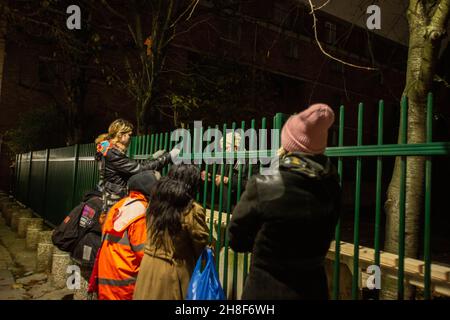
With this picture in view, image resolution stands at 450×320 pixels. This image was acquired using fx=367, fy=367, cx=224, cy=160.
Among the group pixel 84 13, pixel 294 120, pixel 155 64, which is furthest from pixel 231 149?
pixel 84 13

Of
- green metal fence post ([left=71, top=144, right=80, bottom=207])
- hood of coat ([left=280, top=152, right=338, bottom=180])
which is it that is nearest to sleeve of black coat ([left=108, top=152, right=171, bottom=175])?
hood of coat ([left=280, top=152, right=338, bottom=180])

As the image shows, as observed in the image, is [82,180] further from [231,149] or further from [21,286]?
[231,149]

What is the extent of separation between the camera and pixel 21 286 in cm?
479

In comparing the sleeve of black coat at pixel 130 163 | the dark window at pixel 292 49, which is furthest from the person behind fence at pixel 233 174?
the dark window at pixel 292 49

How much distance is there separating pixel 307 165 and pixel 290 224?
31 centimetres

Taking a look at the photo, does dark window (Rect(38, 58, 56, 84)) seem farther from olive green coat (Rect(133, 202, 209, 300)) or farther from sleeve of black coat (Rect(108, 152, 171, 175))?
olive green coat (Rect(133, 202, 209, 300))

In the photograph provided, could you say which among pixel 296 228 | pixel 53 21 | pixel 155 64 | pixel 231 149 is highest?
pixel 53 21

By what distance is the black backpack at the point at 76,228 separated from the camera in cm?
366

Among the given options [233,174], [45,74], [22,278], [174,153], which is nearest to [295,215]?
[233,174]

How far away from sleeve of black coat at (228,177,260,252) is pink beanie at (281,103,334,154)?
300 millimetres

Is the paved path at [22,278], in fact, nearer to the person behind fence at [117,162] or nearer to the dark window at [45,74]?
the person behind fence at [117,162]

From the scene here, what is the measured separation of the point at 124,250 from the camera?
2.86 metres

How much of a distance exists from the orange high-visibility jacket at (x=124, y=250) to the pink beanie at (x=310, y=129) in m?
1.49

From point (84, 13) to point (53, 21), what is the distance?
62.7 inches
